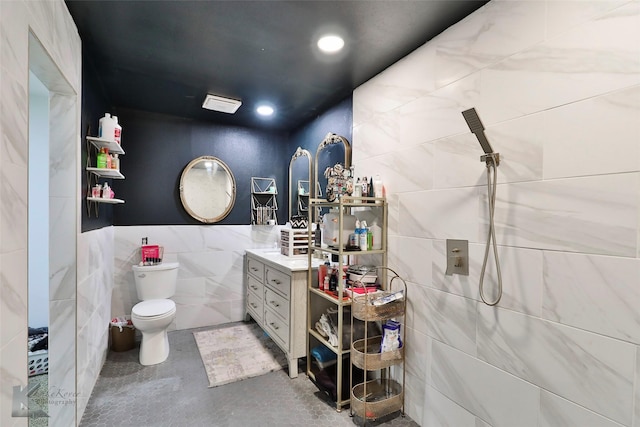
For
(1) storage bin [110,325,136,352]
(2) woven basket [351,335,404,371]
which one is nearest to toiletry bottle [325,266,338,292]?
(2) woven basket [351,335,404,371]

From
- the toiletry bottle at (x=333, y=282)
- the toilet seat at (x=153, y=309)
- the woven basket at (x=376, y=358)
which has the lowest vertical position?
the woven basket at (x=376, y=358)

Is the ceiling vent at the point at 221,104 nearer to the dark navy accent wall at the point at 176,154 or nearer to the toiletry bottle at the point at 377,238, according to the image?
the dark navy accent wall at the point at 176,154

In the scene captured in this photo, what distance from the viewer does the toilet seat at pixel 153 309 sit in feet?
7.77

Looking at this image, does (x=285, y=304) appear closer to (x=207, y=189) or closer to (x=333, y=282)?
(x=333, y=282)

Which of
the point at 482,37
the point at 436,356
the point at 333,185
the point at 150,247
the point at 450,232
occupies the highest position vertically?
the point at 482,37

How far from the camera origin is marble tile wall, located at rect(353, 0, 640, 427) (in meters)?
1.02

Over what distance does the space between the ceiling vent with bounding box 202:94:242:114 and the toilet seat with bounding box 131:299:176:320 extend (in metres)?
1.78

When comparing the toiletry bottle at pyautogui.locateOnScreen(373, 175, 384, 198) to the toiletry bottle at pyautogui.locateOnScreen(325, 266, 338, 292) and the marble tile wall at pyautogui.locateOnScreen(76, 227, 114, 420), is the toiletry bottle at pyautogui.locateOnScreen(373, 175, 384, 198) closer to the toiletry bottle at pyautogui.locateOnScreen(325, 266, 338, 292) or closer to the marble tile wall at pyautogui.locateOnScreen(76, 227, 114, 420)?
the toiletry bottle at pyautogui.locateOnScreen(325, 266, 338, 292)

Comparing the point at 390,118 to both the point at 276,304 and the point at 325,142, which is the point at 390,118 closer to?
the point at 325,142

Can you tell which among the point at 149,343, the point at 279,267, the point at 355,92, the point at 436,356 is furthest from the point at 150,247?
the point at 436,356

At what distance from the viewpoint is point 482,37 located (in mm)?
1447

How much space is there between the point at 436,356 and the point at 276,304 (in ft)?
4.35

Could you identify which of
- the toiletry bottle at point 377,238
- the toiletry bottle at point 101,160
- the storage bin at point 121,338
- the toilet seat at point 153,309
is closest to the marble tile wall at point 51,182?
the toiletry bottle at point 101,160

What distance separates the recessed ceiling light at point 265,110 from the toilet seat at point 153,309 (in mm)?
1932
